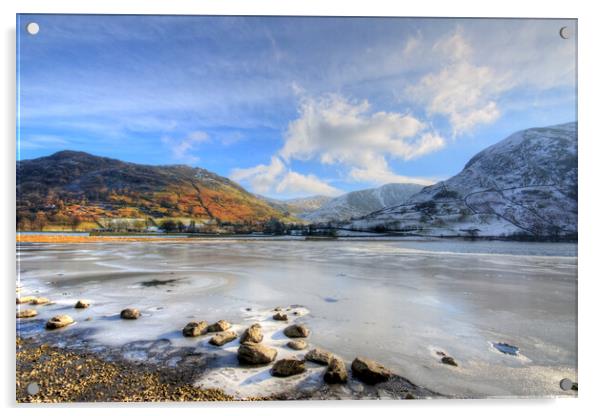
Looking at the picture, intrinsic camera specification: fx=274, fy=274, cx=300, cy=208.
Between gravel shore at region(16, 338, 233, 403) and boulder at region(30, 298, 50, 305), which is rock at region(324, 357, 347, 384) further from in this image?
boulder at region(30, 298, 50, 305)

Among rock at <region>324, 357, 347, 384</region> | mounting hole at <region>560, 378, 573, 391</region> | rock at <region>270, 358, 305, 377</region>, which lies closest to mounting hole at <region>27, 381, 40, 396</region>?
rock at <region>270, 358, 305, 377</region>

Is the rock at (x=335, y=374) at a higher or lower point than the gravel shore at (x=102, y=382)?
higher

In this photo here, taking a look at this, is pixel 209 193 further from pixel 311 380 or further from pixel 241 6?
pixel 311 380

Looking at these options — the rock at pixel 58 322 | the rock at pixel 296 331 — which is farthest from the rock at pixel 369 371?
the rock at pixel 58 322

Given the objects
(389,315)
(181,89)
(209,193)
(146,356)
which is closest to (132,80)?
(181,89)

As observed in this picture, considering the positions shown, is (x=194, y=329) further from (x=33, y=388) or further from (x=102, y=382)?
(x=33, y=388)

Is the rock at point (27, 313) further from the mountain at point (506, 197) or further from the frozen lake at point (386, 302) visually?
the mountain at point (506, 197)
